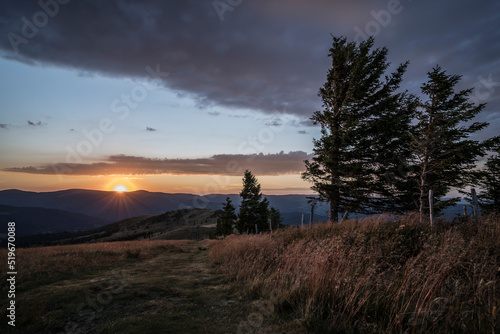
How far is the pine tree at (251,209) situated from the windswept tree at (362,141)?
63.6 ft

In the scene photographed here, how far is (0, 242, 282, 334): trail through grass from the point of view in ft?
12.1

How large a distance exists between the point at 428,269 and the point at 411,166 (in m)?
14.7

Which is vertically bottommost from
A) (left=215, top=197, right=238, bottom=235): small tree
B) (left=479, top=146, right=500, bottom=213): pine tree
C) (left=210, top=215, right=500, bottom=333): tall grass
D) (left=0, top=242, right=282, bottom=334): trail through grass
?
(left=215, top=197, right=238, bottom=235): small tree

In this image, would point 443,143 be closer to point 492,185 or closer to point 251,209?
point 492,185

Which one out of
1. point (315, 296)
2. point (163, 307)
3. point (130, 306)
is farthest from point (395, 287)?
point (130, 306)

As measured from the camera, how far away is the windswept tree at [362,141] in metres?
14.2

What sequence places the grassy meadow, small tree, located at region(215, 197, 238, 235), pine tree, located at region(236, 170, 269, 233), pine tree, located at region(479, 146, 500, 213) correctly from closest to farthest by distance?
the grassy meadow, pine tree, located at region(479, 146, 500, 213), pine tree, located at region(236, 170, 269, 233), small tree, located at region(215, 197, 238, 235)

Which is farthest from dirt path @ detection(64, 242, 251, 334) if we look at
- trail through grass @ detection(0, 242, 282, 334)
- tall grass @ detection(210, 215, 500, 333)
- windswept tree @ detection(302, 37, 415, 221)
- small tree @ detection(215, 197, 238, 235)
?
small tree @ detection(215, 197, 238, 235)

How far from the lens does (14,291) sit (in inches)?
218

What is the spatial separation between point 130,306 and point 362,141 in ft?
48.8

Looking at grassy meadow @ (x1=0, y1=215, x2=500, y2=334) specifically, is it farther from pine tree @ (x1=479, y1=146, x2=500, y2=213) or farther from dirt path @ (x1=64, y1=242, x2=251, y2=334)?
pine tree @ (x1=479, y1=146, x2=500, y2=213)

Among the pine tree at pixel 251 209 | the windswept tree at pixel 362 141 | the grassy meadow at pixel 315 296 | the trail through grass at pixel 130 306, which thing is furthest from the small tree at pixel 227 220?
the trail through grass at pixel 130 306

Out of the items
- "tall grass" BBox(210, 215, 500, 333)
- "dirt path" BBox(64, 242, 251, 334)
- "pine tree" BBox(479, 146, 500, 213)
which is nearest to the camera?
"tall grass" BBox(210, 215, 500, 333)

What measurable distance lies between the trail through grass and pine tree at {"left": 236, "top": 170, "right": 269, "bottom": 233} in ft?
88.4
